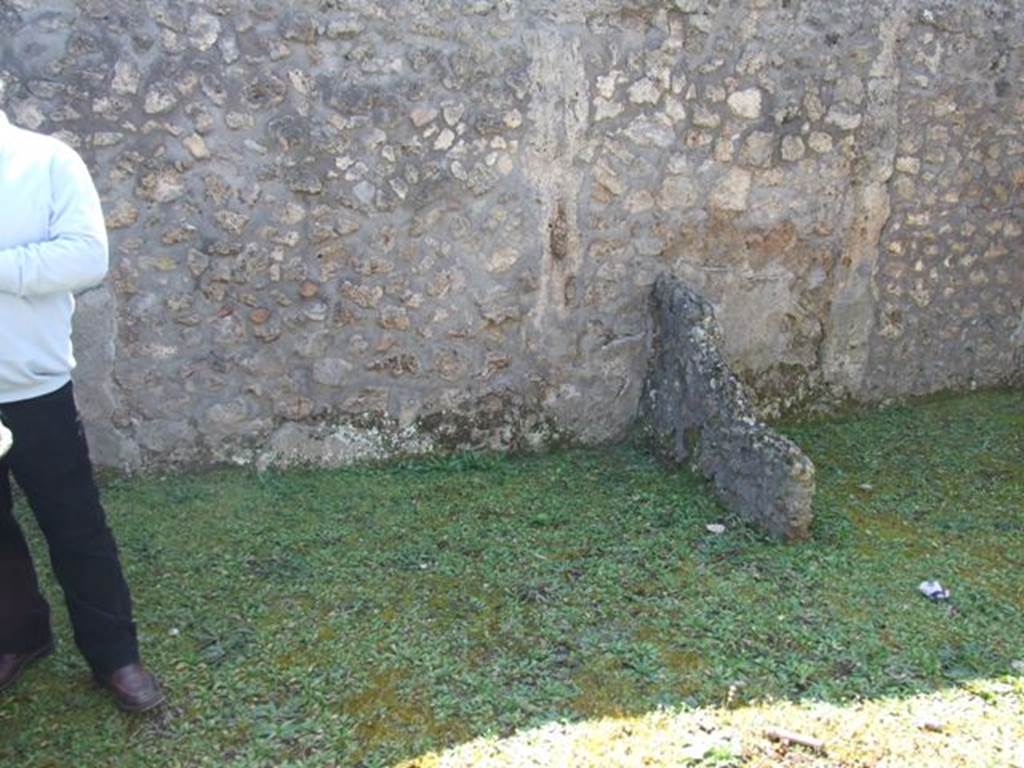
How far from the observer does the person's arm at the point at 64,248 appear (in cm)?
256

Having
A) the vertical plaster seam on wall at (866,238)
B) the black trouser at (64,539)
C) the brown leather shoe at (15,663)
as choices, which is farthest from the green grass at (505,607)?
the vertical plaster seam on wall at (866,238)

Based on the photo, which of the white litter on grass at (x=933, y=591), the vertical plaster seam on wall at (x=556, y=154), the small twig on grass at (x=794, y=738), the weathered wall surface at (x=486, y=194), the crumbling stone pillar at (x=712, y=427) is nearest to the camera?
the small twig on grass at (x=794, y=738)

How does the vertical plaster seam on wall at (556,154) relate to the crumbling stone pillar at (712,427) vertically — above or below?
above

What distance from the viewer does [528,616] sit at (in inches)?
139

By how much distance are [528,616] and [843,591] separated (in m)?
1.21

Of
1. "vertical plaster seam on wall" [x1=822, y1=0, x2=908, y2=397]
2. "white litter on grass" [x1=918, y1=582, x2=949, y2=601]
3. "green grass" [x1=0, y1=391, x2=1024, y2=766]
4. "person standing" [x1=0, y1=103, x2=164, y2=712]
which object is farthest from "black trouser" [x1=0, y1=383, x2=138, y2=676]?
"vertical plaster seam on wall" [x1=822, y1=0, x2=908, y2=397]

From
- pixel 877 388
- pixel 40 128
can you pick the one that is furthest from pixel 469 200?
pixel 877 388

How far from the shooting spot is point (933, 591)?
12.3 ft

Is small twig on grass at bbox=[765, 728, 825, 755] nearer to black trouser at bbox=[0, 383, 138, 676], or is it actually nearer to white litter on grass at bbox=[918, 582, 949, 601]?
white litter on grass at bbox=[918, 582, 949, 601]

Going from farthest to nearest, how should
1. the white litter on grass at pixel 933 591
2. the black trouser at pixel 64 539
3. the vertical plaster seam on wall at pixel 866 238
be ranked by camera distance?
the vertical plaster seam on wall at pixel 866 238
the white litter on grass at pixel 933 591
the black trouser at pixel 64 539

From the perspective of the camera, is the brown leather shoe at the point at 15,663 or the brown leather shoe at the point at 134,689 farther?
the brown leather shoe at the point at 15,663

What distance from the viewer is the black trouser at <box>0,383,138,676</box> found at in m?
2.70

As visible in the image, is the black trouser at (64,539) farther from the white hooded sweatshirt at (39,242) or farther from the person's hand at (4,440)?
→ the person's hand at (4,440)

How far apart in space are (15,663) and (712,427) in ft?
9.58
